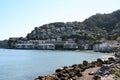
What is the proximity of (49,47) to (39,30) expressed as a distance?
3143cm

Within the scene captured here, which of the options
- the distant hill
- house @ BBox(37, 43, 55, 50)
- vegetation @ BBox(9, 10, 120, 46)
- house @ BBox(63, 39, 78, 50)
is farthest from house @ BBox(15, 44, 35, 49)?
house @ BBox(63, 39, 78, 50)

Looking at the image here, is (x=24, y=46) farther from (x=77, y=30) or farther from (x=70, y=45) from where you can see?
(x=70, y=45)

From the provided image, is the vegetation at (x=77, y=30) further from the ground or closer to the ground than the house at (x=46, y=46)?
further from the ground

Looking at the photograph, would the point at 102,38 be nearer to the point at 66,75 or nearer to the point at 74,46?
the point at 74,46

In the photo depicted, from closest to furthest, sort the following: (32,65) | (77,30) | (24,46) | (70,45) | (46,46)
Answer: (32,65) → (70,45) → (46,46) → (24,46) → (77,30)

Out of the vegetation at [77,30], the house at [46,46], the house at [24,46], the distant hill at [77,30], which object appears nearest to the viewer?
the house at [46,46]

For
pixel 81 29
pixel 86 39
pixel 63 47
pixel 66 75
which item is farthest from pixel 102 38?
pixel 66 75

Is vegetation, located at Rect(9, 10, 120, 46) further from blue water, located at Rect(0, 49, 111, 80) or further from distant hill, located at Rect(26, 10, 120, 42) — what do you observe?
blue water, located at Rect(0, 49, 111, 80)

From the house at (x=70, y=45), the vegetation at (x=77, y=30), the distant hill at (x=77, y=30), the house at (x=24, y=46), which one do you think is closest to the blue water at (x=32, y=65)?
the house at (x=70, y=45)

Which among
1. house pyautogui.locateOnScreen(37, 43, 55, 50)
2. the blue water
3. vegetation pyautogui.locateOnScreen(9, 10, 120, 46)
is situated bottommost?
the blue water

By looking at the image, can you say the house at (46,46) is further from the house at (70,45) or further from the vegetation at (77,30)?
the vegetation at (77,30)

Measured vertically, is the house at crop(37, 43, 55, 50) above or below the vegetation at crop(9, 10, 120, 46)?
below

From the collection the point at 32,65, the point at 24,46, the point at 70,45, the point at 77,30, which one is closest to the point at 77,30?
the point at 77,30

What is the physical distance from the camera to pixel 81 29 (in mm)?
192375
